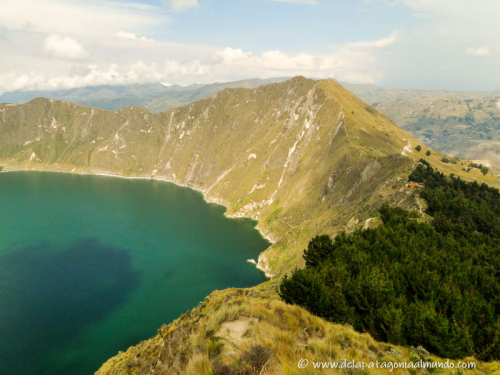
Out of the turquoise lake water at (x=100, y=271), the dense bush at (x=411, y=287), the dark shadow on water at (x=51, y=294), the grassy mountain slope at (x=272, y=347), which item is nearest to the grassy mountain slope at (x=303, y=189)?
the grassy mountain slope at (x=272, y=347)

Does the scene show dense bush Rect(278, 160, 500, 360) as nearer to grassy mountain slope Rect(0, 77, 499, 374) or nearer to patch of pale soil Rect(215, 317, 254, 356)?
grassy mountain slope Rect(0, 77, 499, 374)

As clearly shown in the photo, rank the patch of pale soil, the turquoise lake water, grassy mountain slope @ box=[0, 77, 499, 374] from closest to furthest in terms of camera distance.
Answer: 1. the patch of pale soil
2. grassy mountain slope @ box=[0, 77, 499, 374]
3. the turquoise lake water

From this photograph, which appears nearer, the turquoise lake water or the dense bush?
the dense bush

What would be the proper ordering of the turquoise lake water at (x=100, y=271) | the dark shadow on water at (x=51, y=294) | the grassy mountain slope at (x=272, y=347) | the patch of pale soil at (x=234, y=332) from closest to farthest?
the grassy mountain slope at (x=272, y=347) < the patch of pale soil at (x=234, y=332) < the dark shadow on water at (x=51, y=294) < the turquoise lake water at (x=100, y=271)

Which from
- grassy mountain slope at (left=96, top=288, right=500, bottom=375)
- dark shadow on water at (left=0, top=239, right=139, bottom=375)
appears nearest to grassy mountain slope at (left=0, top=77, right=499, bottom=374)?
grassy mountain slope at (left=96, top=288, right=500, bottom=375)

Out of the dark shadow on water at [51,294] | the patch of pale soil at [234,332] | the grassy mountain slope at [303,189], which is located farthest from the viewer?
the dark shadow on water at [51,294]

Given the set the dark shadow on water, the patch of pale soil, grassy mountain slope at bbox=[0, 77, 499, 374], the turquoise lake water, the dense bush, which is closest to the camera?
the patch of pale soil

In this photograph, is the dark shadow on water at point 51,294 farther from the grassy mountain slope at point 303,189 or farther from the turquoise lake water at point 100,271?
the grassy mountain slope at point 303,189
